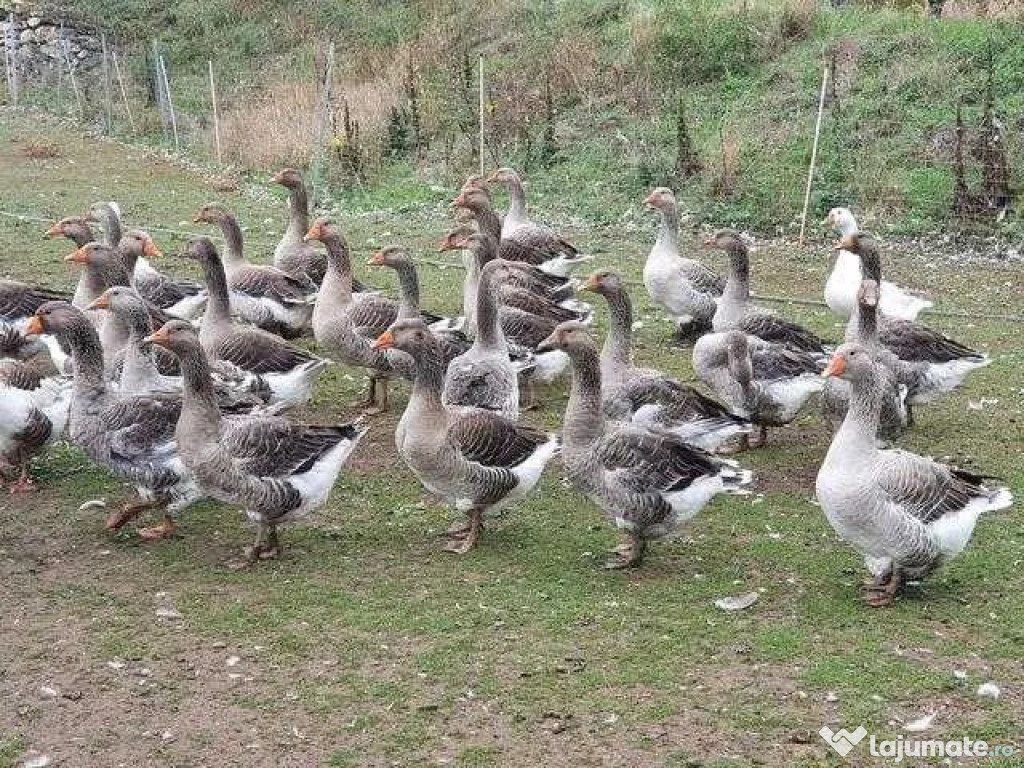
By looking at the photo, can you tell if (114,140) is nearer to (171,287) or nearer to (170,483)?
(171,287)

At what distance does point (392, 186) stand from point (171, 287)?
967 centimetres

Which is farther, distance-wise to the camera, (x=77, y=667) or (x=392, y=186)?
(x=392, y=186)

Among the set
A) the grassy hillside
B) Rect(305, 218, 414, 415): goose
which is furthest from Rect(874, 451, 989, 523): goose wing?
A: the grassy hillside

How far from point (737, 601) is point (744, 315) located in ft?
12.8

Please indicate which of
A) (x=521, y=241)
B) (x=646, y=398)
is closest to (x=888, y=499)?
(x=646, y=398)

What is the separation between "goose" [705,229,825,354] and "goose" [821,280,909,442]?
1021mm

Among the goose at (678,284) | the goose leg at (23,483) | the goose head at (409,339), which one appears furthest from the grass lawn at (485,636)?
the goose at (678,284)

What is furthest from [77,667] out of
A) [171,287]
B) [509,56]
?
[509,56]

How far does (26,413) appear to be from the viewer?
309 inches

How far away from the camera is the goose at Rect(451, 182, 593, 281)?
38.1 ft

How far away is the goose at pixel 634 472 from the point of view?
6.71m

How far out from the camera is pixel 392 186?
66.4 ft

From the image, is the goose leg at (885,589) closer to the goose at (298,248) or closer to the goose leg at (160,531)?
the goose leg at (160,531)

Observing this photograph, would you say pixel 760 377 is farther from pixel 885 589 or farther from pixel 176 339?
pixel 176 339
